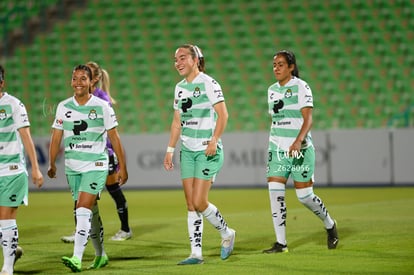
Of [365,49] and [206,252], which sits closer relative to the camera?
[206,252]

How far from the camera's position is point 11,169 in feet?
25.6

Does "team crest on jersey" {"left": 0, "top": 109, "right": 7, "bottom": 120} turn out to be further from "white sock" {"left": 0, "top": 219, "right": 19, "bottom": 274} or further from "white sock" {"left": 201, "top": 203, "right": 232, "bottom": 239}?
"white sock" {"left": 201, "top": 203, "right": 232, "bottom": 239}

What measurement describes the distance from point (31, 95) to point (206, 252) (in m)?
14.7

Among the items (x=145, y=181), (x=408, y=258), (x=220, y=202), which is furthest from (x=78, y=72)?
(x=145, y=181)

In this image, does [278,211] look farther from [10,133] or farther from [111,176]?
[10,133]

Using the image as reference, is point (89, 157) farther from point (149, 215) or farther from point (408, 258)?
point (149, 215)

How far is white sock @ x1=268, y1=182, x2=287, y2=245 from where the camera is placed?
363 inches

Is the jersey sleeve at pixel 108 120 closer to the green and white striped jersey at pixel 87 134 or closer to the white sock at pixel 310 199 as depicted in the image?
the green and white striped jersey at pixel 87 134

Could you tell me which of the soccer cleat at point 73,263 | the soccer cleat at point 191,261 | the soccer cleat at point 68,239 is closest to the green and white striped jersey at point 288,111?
the soccer cleat at point 191,261

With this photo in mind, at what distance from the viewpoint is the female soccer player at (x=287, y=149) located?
30.2ft

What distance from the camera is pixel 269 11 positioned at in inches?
933

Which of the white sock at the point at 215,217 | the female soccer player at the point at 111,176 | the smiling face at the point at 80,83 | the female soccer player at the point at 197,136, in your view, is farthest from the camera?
the female soccer player at the point at 111,176

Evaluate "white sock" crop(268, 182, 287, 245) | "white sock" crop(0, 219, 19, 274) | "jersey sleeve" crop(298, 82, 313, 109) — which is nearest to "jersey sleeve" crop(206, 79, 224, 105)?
"jersey sleeve" crop(298, 82, 313, 109)

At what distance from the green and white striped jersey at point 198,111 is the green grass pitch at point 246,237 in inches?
49.6
